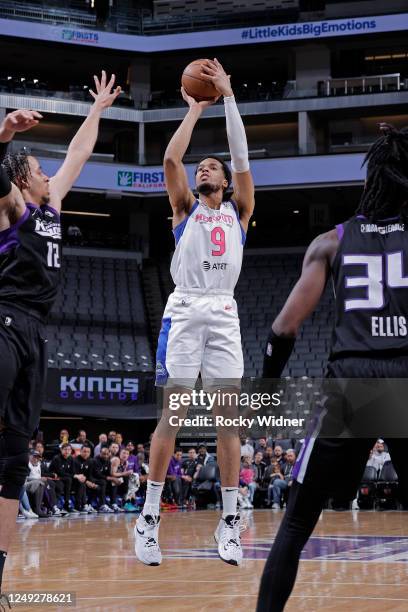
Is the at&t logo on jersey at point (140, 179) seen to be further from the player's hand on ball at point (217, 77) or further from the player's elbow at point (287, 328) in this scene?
the player's elbow at point (287, 328)

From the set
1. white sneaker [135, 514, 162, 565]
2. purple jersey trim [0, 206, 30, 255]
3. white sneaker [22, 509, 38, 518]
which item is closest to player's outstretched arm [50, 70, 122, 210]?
purple jersey trim [0, 206, 30, 255]

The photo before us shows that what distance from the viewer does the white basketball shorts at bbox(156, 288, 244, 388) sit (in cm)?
586

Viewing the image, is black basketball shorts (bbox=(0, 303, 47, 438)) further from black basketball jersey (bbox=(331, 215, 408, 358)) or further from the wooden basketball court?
black basketball jersey (bbox=(331, 215, 408, 358))

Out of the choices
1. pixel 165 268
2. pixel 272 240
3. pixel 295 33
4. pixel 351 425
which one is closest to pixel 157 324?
pixel 165 268

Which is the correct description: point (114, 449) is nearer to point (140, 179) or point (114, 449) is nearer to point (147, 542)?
point (147, 542)

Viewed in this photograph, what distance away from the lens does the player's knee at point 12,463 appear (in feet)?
14.8

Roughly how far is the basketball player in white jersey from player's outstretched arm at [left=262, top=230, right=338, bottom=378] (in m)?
2.13

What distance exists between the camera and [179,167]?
5.80 meters

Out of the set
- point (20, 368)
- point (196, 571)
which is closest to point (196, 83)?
point (20, 368)

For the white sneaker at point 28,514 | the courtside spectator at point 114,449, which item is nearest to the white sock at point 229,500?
the white sneaker at point 28,514

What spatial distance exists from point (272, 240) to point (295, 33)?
7.16 meters

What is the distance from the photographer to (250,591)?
595cm

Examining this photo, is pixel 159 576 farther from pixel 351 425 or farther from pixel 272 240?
pixel 272 240

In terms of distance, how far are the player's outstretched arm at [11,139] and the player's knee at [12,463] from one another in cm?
111
